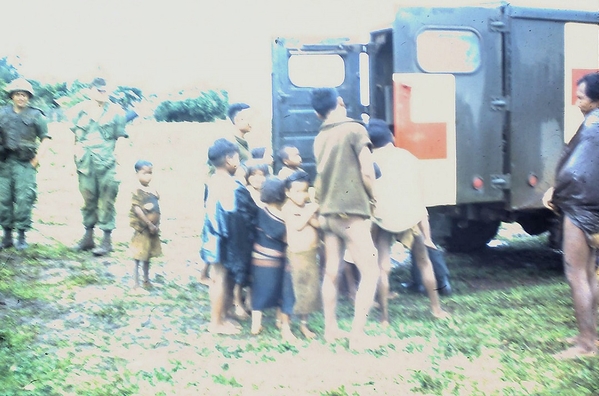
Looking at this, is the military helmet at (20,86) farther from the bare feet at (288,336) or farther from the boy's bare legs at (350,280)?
the bare feet at (288,336)

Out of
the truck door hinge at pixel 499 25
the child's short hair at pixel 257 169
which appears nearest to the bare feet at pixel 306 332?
the child's short hair at pixel 257 169

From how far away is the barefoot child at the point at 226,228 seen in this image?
17.3ft

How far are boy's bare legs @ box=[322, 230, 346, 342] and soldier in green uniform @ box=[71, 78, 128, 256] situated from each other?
11.8 ft

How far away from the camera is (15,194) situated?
806cm

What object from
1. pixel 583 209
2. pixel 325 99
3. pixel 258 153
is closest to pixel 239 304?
pixel 258 153

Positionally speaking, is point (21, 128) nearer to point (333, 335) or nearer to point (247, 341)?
point (247, 341)

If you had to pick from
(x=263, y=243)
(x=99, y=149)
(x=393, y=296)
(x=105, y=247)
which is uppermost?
(x=99, y=149)

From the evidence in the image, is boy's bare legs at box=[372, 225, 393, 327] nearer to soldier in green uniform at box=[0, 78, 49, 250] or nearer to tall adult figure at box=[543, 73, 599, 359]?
tall adult figure at box=[543, 73, 599, 359]

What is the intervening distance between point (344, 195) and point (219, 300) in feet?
4.12

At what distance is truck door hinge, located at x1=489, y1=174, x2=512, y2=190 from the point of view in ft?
22.2

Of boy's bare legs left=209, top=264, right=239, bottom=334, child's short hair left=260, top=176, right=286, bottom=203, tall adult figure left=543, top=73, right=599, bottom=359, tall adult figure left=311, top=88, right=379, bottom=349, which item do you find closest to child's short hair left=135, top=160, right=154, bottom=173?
boy's bare legs left=209, top=264, right=239, bottom=334

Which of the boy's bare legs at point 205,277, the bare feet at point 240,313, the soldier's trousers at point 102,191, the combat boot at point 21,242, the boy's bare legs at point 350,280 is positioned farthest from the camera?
the combat boot at point 21,242

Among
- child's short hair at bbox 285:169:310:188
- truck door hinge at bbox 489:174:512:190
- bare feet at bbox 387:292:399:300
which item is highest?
child's short hair at bbox 285:169:310:188

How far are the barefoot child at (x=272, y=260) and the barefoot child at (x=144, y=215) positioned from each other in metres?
1.60
